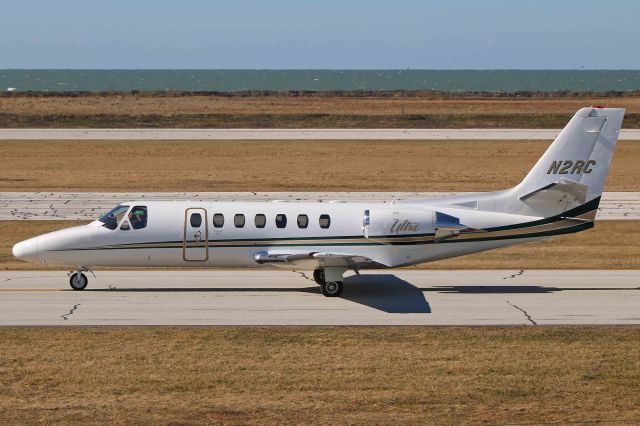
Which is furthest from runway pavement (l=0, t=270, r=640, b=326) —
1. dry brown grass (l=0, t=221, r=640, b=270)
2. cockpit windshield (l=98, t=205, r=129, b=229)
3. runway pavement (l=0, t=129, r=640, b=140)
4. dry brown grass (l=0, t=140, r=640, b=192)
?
runway pavement (l=0, t=129, r=640, b=140)

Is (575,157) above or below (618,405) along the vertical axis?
above

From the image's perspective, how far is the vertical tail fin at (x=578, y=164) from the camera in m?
28.9

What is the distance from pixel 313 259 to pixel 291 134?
180 feet

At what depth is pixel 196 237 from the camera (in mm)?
28641

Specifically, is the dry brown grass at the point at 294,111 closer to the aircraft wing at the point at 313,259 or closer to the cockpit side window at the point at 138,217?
the cockpit side window at the point at 138,217

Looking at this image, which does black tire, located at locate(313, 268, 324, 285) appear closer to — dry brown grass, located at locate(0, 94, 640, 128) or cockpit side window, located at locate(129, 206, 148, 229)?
cockpit side window, located at locate(129, 206, 148, 229)

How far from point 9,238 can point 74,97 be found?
319 feet

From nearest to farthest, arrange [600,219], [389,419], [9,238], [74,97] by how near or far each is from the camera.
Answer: [389,419]
[9,238]
[600,219]
[74,97]

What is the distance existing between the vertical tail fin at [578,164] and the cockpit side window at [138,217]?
34.4 feet

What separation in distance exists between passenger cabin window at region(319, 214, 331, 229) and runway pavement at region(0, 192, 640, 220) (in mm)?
17449

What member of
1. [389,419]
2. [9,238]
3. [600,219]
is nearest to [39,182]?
[9,238]

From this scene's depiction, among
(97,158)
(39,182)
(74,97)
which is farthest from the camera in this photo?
(74,97)

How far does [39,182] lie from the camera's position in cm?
5619

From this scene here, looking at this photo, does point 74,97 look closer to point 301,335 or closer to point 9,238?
point 9,238
